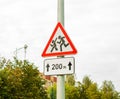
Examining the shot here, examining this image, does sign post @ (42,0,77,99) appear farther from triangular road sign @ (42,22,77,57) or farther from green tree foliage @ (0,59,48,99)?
green tree foliage @ (0,59,48,99)

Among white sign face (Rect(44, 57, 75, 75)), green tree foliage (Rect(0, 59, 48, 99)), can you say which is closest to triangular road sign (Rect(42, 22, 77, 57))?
white sign face (Rect(44, 57, 75, 75))

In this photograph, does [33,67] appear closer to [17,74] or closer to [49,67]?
[17,74]

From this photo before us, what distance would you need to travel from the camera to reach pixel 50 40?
8719 millimetres

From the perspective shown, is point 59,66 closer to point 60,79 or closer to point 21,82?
point 60,79

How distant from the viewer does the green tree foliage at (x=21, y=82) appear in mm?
32250

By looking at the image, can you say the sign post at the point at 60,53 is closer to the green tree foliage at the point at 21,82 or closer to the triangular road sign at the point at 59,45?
the triangular road sign at the point at 59,45

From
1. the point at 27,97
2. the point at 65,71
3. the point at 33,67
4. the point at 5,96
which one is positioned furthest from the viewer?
the point at 33,67

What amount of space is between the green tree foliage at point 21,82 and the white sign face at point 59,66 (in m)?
23.1

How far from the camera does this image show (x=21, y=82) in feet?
114

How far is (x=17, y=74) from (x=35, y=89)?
187 centimetres

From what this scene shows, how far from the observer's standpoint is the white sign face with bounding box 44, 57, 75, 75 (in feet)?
27.6

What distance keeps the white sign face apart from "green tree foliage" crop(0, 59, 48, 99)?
75.8ft

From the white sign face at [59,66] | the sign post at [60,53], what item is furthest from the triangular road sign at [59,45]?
the white sign face at [59,66]

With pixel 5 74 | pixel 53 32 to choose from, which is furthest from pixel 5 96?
pixel 53 32
